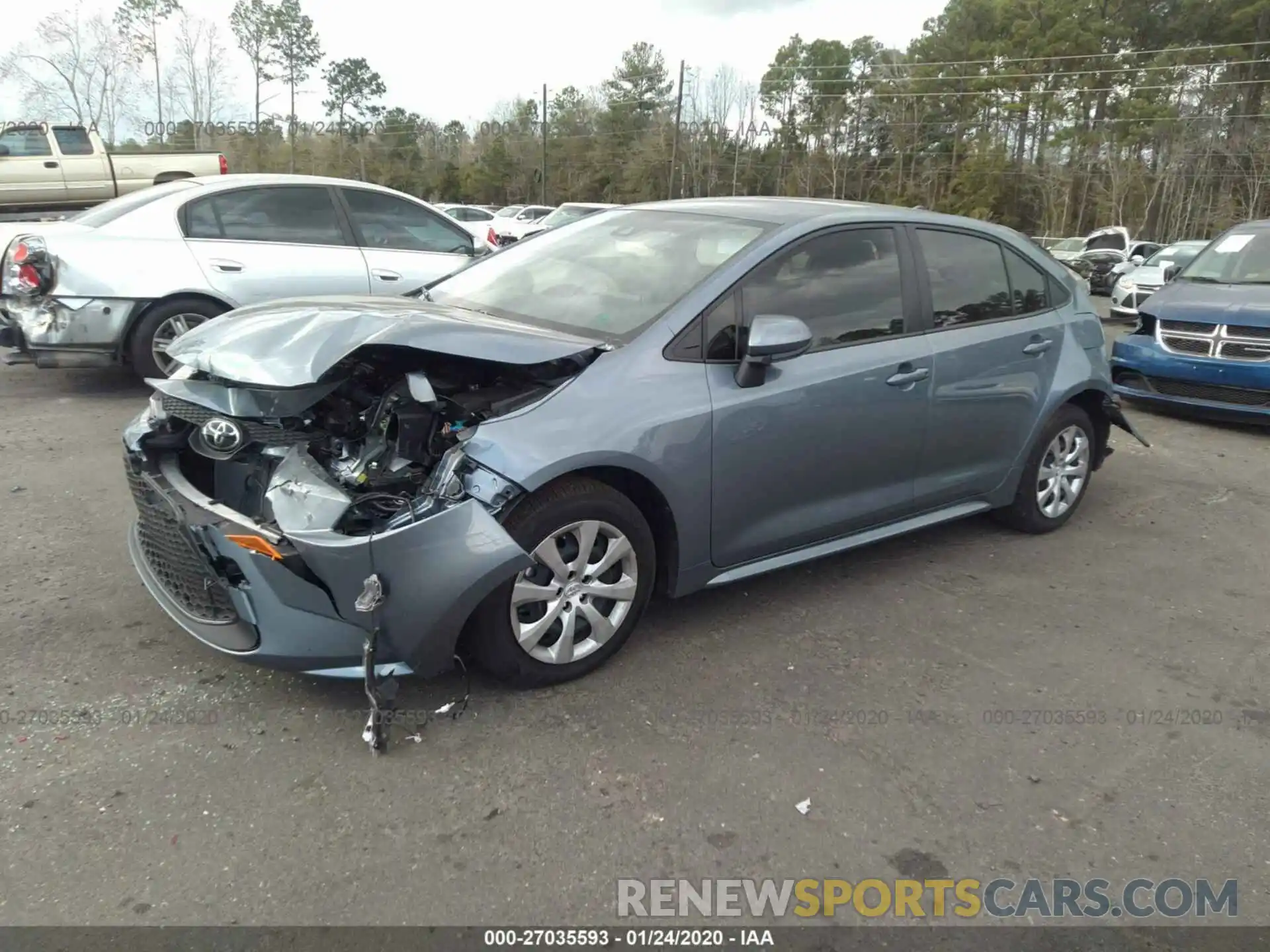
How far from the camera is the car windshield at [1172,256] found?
1589 centimetres

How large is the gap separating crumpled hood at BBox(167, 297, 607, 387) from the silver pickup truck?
13.8m

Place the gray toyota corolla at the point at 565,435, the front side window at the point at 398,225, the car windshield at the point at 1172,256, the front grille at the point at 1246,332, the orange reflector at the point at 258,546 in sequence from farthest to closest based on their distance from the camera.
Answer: the car windshield at the point at 1172,256, the front side window at the point at 398,225, the front grille at the point at 1246,332, the gray toyota corolla at the point at 565,435, the orange reflector at the point at 258,546

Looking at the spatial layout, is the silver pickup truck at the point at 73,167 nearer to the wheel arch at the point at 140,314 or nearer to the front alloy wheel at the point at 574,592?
the wheel arch at the point at 140,314

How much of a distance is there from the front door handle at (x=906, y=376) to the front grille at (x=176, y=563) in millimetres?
2717

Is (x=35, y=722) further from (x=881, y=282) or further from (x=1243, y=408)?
(x=1243, y=408)

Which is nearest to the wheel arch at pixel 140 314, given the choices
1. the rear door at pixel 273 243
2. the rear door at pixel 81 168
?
the rear door at pixel 273 243

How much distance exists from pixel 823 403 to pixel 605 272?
1.07 m

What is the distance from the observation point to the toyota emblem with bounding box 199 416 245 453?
3.14 metres

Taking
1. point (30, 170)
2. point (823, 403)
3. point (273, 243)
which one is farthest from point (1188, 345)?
point (30, 170)

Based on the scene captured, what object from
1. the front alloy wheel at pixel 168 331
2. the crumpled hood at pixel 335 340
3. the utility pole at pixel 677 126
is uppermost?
the utility pole at pixel 677 126

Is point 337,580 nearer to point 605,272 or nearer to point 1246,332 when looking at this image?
point 605,272

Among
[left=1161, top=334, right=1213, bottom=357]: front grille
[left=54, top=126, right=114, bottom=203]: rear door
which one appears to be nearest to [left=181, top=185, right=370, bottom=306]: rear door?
[left=1161, top=334, right=1213, bottom=357]: front grille

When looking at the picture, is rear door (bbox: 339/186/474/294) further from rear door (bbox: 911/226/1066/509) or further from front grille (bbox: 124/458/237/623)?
front grille (bbox: 124/458/237/623)

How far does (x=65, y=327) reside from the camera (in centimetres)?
655
